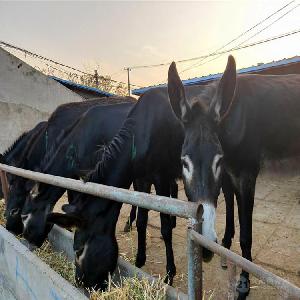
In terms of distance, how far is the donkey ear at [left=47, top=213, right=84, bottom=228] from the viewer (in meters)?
2.17

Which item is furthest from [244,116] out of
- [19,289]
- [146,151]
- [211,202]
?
[19,289]

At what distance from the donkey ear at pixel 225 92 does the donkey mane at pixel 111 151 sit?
3.20 ft

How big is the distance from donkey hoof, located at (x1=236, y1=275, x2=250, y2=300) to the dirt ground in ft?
0.29

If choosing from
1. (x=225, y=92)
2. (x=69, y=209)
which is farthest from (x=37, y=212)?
(x=225, y=92)

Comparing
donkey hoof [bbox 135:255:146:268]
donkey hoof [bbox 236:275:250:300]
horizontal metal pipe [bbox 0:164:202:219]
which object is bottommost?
donkey hoof [bbox 135:255:146:268]

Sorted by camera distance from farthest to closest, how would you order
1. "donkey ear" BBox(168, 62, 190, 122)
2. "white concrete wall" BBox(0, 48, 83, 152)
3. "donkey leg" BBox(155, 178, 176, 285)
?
"white concrete wall" BBox(0, 48, 83, 152) → "donkey leg" BBox(155, 178, 176, 285) → "donkey ear" BBox(168, 62, 190, 122)

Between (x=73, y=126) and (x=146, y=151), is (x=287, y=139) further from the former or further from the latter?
(x=73, y=126)

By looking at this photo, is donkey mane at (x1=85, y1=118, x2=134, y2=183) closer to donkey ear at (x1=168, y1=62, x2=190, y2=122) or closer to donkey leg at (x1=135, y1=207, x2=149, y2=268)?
donkey ear at (x1=168, y1=62, x2=190, y2=122)

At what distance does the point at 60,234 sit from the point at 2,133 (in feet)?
22.7

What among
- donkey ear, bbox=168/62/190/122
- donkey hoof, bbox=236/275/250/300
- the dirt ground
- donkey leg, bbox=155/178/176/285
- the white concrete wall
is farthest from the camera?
the white concrete wall

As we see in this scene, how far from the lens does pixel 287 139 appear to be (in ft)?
10.8

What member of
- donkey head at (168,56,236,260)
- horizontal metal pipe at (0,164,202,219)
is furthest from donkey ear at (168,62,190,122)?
horizontal metal pipe at (0,164,202,219)

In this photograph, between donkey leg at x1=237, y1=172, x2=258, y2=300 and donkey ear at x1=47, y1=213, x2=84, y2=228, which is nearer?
donkey ear at x1=47, y1=213, x2=84, y2=228

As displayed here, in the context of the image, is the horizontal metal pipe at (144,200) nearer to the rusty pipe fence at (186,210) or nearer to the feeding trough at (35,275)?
the rusty pipe fence at (186,210)
